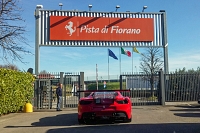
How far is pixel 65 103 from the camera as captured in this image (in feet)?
56.0

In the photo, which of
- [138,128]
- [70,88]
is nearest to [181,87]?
[70,88]

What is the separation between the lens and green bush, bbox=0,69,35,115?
1270cm

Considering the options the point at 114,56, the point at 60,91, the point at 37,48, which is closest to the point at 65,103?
the point at 60,91

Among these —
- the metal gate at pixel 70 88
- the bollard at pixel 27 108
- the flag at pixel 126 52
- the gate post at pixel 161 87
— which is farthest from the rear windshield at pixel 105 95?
the flag at pixel 126 52

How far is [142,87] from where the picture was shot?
17.8 meters

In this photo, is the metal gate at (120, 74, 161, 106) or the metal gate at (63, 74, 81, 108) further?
the metal gate at (120, 74, 161, 106)

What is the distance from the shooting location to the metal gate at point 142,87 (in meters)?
17.4

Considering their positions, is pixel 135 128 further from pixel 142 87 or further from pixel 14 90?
pixel 142 87

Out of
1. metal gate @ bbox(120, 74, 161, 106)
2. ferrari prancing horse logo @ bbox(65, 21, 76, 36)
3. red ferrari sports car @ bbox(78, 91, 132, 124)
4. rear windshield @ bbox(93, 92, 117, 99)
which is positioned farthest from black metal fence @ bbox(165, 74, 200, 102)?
red ferrari sports car @ bbox(78, 91, 132, 124)

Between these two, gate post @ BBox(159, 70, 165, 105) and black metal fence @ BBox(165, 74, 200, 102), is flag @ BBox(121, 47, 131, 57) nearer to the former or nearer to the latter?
black metal fence @ BBox(165, 74, 200, 102)

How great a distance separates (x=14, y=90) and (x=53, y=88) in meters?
3.68

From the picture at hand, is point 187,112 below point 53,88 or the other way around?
below

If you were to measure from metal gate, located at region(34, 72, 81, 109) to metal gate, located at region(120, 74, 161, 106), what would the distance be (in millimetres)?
3181

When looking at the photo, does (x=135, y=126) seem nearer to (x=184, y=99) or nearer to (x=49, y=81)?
(x=49, y=81)
